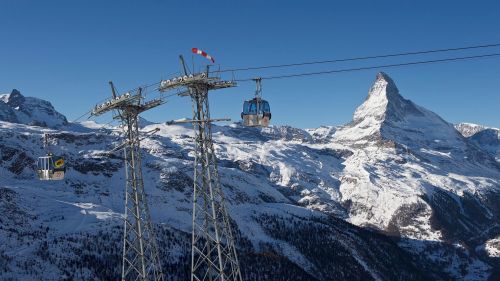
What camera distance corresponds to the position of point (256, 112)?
52.3 meters

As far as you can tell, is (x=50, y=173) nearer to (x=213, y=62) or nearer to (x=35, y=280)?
(x=213, y=62)

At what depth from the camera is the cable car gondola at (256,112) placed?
52219 millimetres

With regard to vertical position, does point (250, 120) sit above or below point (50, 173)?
above

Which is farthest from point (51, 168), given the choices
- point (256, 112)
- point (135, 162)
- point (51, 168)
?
point (256, 112)

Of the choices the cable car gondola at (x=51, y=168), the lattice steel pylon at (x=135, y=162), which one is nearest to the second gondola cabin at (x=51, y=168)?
the cable car gondola at (x=51, y=168)

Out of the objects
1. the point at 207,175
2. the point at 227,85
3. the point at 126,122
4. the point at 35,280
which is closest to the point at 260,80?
the point at 227,85

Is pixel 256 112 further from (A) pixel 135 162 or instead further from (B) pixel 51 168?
(B) pixel 51 168

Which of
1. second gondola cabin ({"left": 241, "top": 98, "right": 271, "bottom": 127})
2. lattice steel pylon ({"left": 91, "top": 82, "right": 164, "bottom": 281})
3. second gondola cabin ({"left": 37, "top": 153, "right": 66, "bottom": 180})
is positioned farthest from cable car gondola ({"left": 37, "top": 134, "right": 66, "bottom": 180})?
second gondola cabin ({"left": 241, "top": 98, "right": 271, "bottom": 127})

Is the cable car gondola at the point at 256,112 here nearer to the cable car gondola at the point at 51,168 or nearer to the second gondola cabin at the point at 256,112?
the second gondola cabin at the point at 256,112

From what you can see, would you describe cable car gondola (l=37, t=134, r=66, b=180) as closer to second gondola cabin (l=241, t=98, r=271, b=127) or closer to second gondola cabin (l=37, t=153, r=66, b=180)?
second gondola cabin (l=37, t=153, r=66, b=180)

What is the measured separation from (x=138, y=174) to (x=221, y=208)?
1420cm

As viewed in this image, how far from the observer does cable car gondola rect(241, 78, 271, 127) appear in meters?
52.2

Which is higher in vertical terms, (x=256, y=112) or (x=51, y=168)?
(x=256, y=112)

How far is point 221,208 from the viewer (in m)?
52.1
